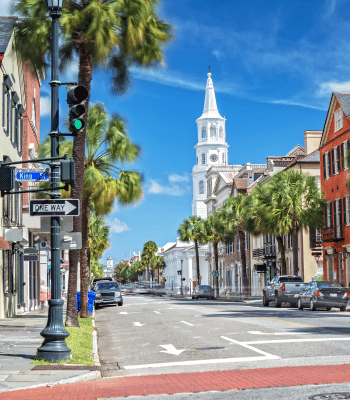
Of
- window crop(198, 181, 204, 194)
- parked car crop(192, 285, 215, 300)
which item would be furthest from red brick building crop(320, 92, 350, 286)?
window crop(198, 181, 204, 194)

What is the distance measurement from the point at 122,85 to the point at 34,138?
15.9m

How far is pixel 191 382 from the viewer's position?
9492mm

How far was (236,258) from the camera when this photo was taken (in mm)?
80375

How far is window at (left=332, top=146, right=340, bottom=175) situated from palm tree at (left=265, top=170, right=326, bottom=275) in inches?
84.2

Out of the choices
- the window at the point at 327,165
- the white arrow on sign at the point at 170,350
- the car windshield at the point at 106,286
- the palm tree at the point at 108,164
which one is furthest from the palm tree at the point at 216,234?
the white arrow on sign at the point at 170,350

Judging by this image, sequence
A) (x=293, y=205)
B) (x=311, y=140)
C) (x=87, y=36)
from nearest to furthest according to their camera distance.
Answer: (x=87, y=36) → (x=293, y=205) → (x=311, y=140)

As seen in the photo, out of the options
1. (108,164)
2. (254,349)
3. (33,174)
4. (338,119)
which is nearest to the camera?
(33,174)

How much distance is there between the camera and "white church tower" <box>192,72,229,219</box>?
5527 inches

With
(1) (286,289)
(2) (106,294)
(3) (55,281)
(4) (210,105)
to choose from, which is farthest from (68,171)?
(4) (210,105)

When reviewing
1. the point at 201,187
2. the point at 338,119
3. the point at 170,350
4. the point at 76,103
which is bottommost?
the point at 170,350

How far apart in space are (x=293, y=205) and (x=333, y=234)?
14.6 ft

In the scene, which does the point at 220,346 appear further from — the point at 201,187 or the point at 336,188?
the point at 201,187

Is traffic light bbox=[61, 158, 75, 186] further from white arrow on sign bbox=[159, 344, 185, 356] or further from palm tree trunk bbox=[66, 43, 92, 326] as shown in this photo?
palm tree trunk bbox=[66, 43, 92, 326]

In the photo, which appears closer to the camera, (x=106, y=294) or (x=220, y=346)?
(x=220, y=346)
